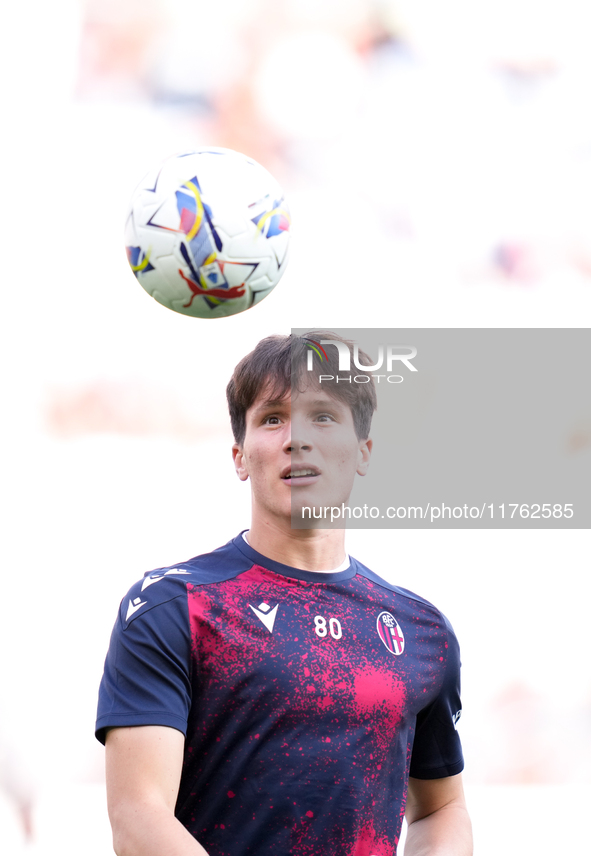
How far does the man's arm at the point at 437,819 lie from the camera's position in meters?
1.76

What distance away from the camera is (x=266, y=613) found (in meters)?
1.61

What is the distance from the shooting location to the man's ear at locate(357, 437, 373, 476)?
1.92 metres

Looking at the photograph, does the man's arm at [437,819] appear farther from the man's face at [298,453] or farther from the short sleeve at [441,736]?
the man's face at [298,453]

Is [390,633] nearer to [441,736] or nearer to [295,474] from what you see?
[441,736]

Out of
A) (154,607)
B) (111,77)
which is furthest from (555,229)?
(154,607)

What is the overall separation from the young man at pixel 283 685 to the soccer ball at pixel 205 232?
0.65 feet

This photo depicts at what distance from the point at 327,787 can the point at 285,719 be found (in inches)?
5.7

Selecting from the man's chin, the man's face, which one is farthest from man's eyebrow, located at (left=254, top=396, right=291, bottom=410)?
the man's chin

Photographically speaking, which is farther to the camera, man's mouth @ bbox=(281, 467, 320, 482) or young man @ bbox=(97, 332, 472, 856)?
man's mouth @ bbox=(281, 467, 320, 482)

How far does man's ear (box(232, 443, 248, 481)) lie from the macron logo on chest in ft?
1.04

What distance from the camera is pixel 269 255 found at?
6.46ft

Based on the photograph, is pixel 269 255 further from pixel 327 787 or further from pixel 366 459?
pixel 327 787

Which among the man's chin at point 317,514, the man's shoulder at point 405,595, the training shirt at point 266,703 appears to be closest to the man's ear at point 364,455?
the man's chin at point 317,514

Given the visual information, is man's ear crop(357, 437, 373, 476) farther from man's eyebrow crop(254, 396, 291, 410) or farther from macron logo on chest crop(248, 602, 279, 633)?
macron logo on chest crop(248, 602, 279, 633)
